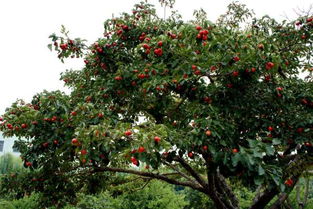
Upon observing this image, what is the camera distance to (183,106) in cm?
554

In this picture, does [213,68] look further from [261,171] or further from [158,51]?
[261,171]

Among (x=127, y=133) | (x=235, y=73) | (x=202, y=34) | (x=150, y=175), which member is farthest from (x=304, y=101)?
(x=150, y=175)

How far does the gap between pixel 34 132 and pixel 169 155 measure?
5.95 ft

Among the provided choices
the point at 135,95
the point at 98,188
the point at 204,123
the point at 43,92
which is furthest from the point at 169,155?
the point at 98,188

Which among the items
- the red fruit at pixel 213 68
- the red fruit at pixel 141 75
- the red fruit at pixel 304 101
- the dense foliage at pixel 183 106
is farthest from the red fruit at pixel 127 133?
the red fruit at pixel 304 101

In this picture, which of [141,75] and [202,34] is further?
[141,75]

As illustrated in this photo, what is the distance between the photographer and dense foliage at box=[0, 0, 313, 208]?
11.5ft

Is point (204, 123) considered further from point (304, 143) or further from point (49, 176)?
point (49, 176)

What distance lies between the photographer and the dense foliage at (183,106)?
3.52 m

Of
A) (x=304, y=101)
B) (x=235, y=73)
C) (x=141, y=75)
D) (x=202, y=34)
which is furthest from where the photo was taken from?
(x=304, y=101)

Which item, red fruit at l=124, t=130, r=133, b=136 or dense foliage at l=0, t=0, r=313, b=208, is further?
dense foliage at l=0, t=0, r=313, b=208

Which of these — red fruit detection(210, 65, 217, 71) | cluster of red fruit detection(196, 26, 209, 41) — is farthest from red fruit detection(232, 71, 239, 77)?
cluster of red fruit detection(196, 26, 209, 41)

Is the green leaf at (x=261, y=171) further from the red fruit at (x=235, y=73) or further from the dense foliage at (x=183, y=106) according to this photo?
the red fruit at (x=235, y=73)

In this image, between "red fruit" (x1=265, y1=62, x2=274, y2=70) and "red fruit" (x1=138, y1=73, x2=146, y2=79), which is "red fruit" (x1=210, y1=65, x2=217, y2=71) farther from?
"red fruit" (x1=138, y1=73, x2=146, y2=79)
